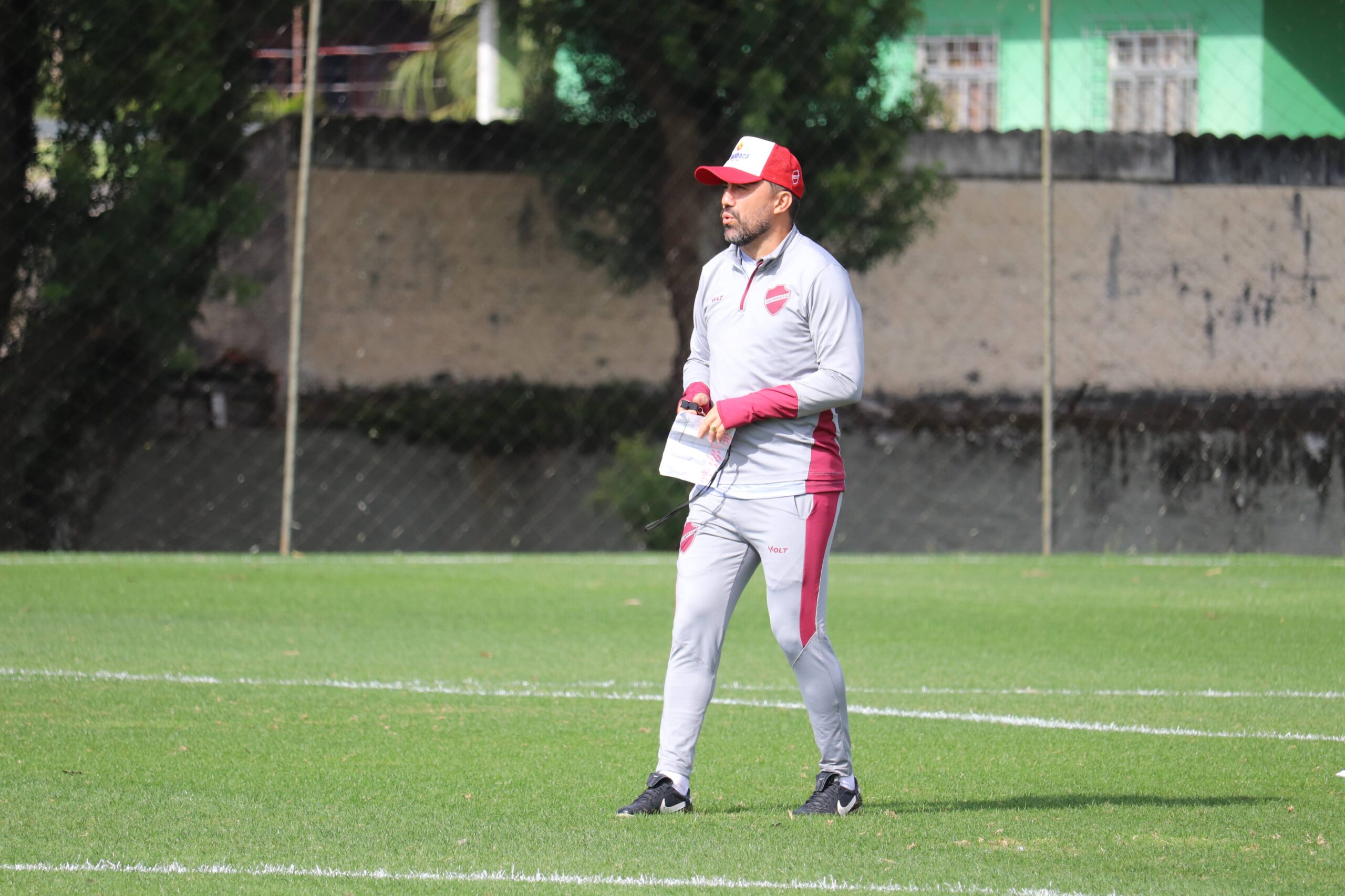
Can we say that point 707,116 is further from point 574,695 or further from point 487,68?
point 574,695

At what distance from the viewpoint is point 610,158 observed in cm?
1563

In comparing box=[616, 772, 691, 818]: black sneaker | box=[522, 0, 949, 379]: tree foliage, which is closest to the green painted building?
box=[522, 0, 949, 379]: tree foliage

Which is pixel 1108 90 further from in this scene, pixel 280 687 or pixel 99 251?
pixel 280 687

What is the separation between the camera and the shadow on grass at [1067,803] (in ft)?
16.1

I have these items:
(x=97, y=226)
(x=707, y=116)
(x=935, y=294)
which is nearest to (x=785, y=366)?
(x=97, y=226)

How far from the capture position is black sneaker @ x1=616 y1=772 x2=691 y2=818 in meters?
4.70

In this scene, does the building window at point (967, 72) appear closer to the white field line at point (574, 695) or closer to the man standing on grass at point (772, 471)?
the white field line at point (574, 695)

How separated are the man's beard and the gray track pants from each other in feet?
2.35

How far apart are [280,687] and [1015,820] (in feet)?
11.1

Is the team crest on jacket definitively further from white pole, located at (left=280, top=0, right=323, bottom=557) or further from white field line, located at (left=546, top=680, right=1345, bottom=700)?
white pole, located at (left=280, top=0, right=323, bottom=557)

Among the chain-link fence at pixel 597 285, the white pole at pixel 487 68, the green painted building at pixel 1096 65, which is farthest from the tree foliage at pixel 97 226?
the green painted building at pixel 1096 65

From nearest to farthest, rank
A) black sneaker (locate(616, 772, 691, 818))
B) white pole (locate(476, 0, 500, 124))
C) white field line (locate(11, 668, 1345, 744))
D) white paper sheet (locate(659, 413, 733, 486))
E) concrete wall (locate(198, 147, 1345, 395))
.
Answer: black sneaker (locate(616, 772, 691, 818)) < white paper sheet (locate(659, 413, 733, 486)) < white field line (locate(11, 668, 1345, 744)) < concrete wall (locate(198, 147, 1345, 395)) < white pole (locate(476, 0, 500, 124))

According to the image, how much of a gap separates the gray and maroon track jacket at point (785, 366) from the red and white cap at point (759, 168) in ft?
0.51

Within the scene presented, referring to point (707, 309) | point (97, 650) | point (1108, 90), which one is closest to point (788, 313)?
point (707, 309)
